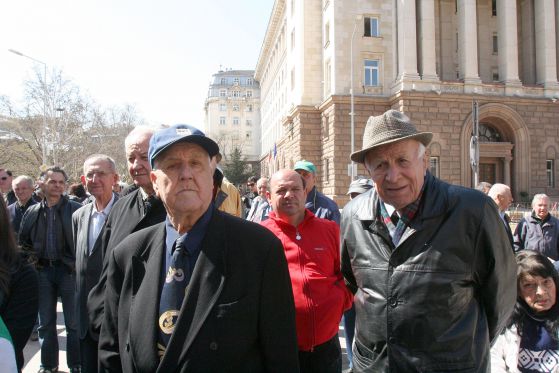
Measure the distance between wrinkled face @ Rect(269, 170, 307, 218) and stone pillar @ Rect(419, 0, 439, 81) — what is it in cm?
2841

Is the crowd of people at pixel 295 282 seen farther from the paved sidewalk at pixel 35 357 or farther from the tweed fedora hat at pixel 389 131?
the paved sidewalk at pixel 35 357

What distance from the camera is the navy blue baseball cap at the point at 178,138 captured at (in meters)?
2.11

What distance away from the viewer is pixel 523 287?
10.9 ft

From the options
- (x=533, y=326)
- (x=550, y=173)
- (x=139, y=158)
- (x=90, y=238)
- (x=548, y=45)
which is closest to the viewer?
(x=533, y=326)

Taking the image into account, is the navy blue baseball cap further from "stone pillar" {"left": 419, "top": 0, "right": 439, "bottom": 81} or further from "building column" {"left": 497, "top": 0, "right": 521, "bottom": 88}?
"building column" {"left": 497, "top": 0, "right": 521, "bottom": 88}

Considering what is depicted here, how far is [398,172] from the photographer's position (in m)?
2.54

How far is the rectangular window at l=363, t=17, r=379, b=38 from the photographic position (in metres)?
32.3

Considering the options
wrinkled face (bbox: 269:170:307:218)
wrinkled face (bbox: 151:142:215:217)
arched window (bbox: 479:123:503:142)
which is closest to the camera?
wrinkled face (bbox: 151:142:215:217)

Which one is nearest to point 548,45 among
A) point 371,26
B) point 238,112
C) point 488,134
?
point 488,134

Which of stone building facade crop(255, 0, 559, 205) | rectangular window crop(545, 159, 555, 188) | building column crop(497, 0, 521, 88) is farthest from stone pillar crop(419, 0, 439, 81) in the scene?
rectangular window crop(545, 159, 555, 188)

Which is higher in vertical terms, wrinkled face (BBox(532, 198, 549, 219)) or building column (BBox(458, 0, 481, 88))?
building column (BBox(458, 0, 481, 88))

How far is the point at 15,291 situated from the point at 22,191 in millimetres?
5905

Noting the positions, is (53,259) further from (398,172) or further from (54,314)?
(398,172)

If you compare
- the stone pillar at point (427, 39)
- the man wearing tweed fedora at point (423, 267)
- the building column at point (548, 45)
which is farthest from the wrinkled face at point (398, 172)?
the building column at point (548, 45)
